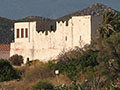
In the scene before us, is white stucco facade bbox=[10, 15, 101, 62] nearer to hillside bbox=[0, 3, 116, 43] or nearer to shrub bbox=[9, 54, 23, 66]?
shrub bbox=[9, 54, 23, 66]

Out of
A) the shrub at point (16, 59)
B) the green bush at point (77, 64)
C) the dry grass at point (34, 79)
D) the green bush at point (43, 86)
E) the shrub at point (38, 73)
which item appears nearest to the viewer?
the green bush at point (43, 86)

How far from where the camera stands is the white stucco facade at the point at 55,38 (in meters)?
51.5

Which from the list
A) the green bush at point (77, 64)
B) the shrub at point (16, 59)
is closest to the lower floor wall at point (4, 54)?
the shrub at point (16, 59)

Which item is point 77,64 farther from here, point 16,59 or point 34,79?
point 16,59

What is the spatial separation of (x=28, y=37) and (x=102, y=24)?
15094 millimetres

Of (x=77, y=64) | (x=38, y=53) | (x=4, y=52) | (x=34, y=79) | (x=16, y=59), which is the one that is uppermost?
(x=4, y=52)

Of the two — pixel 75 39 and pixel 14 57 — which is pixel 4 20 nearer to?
pixel 14 57

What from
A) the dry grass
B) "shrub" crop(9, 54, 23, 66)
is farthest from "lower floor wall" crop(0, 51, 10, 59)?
the dry grass

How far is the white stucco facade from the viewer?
51500 mm

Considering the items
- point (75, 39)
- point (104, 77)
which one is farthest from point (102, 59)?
point (75, 39)

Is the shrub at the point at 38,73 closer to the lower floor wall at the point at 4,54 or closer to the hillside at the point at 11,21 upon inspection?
the lower floor wall at the point at 4,54

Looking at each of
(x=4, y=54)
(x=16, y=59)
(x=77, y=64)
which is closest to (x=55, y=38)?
(x=16, y=59)

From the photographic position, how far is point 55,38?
2239 inches

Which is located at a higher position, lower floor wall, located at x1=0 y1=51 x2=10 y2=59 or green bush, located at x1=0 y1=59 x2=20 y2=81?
lower floor wall, located at x1=0 y1=51 x2=10 y2=59
